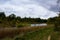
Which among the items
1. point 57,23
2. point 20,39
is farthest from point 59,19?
point 20,39

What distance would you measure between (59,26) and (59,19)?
1.83 metres

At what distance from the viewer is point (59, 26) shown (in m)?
41.2

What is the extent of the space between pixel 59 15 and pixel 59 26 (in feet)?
11.1

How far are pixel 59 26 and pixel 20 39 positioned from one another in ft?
81.6

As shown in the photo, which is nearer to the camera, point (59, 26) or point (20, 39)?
point (20, 39)

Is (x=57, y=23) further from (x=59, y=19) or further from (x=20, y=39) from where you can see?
(x=20, y=39)

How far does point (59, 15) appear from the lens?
43531 millimetres

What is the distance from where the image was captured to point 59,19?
4222 cm

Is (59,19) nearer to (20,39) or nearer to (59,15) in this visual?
(59,15)

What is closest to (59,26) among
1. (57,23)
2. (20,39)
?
(57,23)

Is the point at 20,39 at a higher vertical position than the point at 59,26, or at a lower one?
higher

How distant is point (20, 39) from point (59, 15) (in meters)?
27.3

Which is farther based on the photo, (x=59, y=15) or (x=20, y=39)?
(x=59, y=15)

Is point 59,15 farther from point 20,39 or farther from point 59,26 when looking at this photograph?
point 20,39
